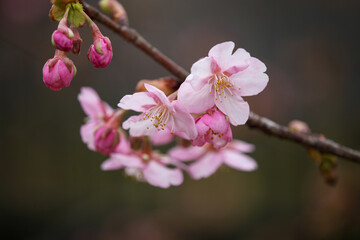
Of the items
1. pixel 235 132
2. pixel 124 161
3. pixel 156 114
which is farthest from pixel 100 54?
pixel 235 132

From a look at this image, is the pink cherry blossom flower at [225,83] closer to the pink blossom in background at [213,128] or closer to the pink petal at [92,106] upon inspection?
the pink blossom in background at [213,128]

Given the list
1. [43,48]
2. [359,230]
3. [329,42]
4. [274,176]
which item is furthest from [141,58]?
[359,230]

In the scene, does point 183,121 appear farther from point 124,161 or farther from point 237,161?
point 237,161

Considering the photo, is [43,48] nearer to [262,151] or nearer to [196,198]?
[196,198]

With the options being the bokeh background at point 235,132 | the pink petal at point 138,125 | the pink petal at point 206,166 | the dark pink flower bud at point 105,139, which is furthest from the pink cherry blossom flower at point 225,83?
the bokeh background at point 235,132

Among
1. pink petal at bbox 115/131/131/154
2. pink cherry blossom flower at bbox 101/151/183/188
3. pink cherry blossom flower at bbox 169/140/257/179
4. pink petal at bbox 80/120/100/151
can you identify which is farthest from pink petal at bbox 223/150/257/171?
pink petal at bbox 80/120/100/151

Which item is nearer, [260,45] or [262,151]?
[262,151]
